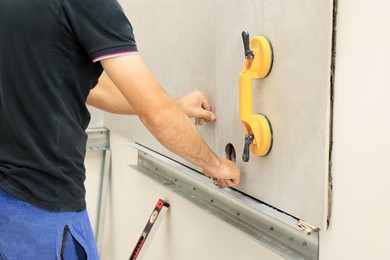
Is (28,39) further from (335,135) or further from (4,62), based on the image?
(335,135)

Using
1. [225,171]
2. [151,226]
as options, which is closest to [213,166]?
[225,171]

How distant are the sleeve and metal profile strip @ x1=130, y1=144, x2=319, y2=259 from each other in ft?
1.66

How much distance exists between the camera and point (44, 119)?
106cm

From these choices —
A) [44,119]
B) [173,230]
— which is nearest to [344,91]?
[44,119]

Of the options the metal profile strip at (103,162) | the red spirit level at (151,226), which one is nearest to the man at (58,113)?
the red spirit level at (151,226)

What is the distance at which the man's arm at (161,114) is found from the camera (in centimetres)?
97

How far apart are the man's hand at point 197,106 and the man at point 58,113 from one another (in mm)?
170

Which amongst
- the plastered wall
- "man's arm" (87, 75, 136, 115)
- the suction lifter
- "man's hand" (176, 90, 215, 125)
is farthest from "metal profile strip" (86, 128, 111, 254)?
the suction lifter

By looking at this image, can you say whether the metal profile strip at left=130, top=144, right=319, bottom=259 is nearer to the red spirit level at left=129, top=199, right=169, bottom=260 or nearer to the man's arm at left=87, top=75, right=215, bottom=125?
the red spirit level at left=129, top=199, right=169, bottom=260

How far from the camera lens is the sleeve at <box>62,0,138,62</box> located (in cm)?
94

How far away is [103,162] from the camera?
237 centimetres

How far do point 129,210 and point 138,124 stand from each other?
1.60 ft

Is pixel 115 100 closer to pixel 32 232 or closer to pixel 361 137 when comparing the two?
pixel 32 232

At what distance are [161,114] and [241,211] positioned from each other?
0.40 metres
